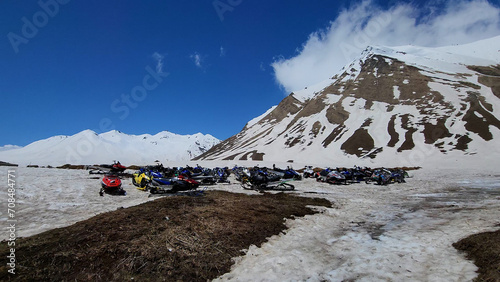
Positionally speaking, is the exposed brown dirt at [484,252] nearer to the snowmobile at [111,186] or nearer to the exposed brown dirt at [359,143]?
the snowmobile at [111,186]

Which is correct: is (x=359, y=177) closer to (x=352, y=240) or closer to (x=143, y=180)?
(x=143, y=180)

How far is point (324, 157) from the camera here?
95.3m

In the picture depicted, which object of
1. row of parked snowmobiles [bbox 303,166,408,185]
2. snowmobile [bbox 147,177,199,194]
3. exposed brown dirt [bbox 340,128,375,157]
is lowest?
row of parked snowmobiles [bbox 303,166,408,185]

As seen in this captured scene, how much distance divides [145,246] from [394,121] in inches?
5077

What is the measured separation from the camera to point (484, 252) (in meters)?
6.68

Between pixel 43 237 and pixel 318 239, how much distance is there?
9.49 m

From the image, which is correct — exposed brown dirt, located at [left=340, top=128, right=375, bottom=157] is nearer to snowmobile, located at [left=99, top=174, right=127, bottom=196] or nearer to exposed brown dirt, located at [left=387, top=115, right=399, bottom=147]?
exposed brown dirt, located at [left=387, top=115, right=399, bottom=147]

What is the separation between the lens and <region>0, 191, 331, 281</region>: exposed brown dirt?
247 inches

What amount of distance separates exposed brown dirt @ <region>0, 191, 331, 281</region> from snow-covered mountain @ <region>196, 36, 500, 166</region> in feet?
258

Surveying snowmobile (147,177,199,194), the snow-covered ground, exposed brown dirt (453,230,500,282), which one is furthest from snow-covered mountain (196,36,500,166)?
exposed brown dirt (453,230,500,282)

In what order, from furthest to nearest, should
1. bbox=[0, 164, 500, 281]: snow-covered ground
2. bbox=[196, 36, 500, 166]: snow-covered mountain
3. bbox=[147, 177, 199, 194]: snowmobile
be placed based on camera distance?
bbox=[196, 36, 500, 166]: snow-covered mountain < bbox=[147, 177, 199, 194]: snowmobile < bbox=[0, 164, 500, 281]: snow-covered ground

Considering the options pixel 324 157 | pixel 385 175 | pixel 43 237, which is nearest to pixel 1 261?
pixel 43 237

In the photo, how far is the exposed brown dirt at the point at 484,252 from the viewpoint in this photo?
553cm

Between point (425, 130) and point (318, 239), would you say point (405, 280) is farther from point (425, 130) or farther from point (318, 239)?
point (425, 130)
